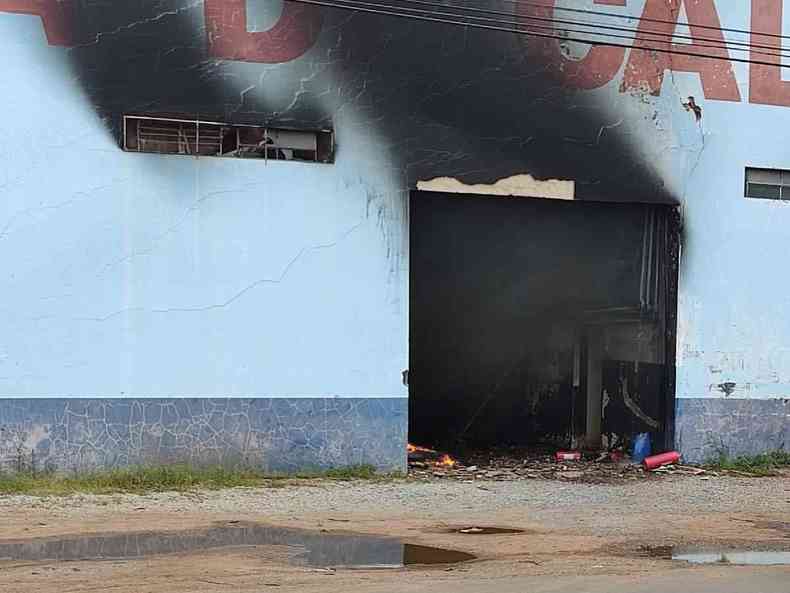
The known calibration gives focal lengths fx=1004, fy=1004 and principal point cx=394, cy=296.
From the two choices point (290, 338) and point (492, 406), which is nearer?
point (290, 338)

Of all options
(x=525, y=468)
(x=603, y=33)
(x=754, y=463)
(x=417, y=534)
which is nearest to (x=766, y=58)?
(x=603, y=33)

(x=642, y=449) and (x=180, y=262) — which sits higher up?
(x=180, y=262)

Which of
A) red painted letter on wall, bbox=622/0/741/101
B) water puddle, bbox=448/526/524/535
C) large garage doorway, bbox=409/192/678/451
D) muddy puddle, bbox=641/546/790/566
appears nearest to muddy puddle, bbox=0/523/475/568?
water puddle, bbox=448/526/524/535

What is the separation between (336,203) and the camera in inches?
523

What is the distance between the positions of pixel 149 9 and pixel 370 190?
11.8ft

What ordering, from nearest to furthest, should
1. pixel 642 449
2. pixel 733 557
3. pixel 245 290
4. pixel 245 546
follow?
1. pixel 245 546
2. pixel 733 557
3. pixel 245 290
4. pixel 642 449

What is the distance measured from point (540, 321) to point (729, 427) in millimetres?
3878

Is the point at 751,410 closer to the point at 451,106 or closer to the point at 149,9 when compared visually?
the point at 451,106

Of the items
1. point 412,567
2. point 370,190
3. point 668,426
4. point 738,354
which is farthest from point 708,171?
point 412,567

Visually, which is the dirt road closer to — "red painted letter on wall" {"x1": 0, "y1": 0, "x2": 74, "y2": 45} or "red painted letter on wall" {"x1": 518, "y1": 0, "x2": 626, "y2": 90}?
"red painted letter on wall" {"x1": 0, "y1": 0, "x2": 74, "y2": 45}

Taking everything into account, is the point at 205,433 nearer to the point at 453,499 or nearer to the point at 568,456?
the point at 453,499

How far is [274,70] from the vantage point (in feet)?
42.6

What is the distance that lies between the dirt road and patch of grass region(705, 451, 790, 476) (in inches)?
26.8

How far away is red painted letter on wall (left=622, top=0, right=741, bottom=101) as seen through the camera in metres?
14.5
